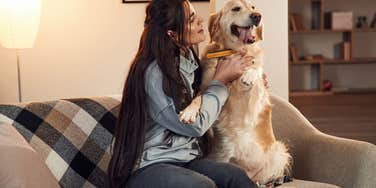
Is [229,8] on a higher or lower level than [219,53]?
higher

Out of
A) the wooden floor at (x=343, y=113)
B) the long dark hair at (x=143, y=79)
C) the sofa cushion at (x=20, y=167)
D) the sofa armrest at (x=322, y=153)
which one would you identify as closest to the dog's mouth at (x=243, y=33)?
the long dark hair at (x=143, y=79)

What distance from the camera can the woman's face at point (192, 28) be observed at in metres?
1.93

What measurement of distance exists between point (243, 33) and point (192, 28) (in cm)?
30

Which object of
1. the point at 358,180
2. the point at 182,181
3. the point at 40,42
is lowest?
the point at 358,180

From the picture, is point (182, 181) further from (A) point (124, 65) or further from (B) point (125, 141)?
(A) point (124, 65)

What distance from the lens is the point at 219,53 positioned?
2160mm

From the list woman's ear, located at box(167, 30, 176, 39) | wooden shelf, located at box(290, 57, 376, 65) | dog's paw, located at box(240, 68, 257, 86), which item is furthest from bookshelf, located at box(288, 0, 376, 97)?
woman's ear, located at box(167, 30, 176, 39)

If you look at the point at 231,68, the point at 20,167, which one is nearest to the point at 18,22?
the point at 231,68

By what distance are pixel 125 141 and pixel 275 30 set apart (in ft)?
5.15

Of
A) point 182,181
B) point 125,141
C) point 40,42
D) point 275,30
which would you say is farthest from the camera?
point 40,42

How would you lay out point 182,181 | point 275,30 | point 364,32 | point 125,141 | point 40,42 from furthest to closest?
point 364,32, point 40,42, point 275,30, point 125,141, point 182,181

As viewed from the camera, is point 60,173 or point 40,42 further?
point 40,42

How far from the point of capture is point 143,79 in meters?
1.87

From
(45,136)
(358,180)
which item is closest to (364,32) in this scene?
(358,180)
